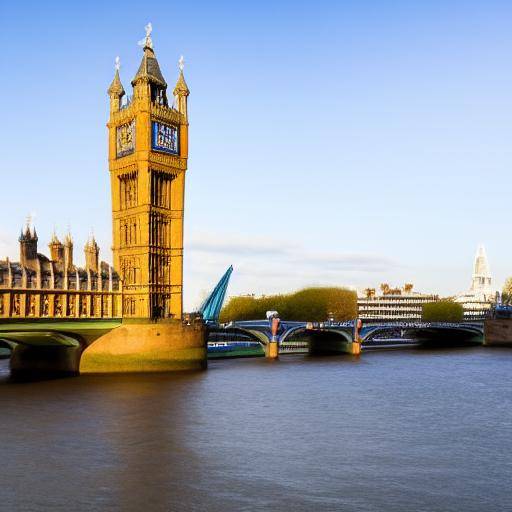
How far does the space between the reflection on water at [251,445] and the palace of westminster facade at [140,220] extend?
31.0 ft

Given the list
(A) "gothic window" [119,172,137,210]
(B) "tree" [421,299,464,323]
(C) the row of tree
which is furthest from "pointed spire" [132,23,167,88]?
(B) "tree" [421,299,464,323]

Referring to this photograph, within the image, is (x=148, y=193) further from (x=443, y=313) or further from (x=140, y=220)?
(x=443, y=313)

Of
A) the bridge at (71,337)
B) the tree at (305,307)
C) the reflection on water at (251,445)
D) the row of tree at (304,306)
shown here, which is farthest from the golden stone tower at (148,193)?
the tree at (305,307)

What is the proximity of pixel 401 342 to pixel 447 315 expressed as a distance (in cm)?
3759

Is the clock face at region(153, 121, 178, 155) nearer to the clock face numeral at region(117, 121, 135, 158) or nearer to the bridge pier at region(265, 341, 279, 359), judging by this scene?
the clock face numeral at region(117, 121, 135, 158)

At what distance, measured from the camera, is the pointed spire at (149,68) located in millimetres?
73800

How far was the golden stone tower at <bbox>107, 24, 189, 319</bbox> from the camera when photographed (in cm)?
7169

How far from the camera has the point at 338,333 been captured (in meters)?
110

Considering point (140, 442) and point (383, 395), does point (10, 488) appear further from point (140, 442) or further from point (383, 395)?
point (383, 395)

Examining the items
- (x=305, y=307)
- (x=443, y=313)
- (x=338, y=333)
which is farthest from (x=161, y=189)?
(x=443, y=313)

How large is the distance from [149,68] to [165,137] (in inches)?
312

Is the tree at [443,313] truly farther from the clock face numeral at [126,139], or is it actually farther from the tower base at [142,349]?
the clock face numeral at [126,139]

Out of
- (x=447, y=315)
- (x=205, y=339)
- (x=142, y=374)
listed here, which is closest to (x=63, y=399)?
(x=142, y=374)

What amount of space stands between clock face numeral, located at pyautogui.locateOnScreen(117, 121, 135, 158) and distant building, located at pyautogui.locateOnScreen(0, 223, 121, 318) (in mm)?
10428
